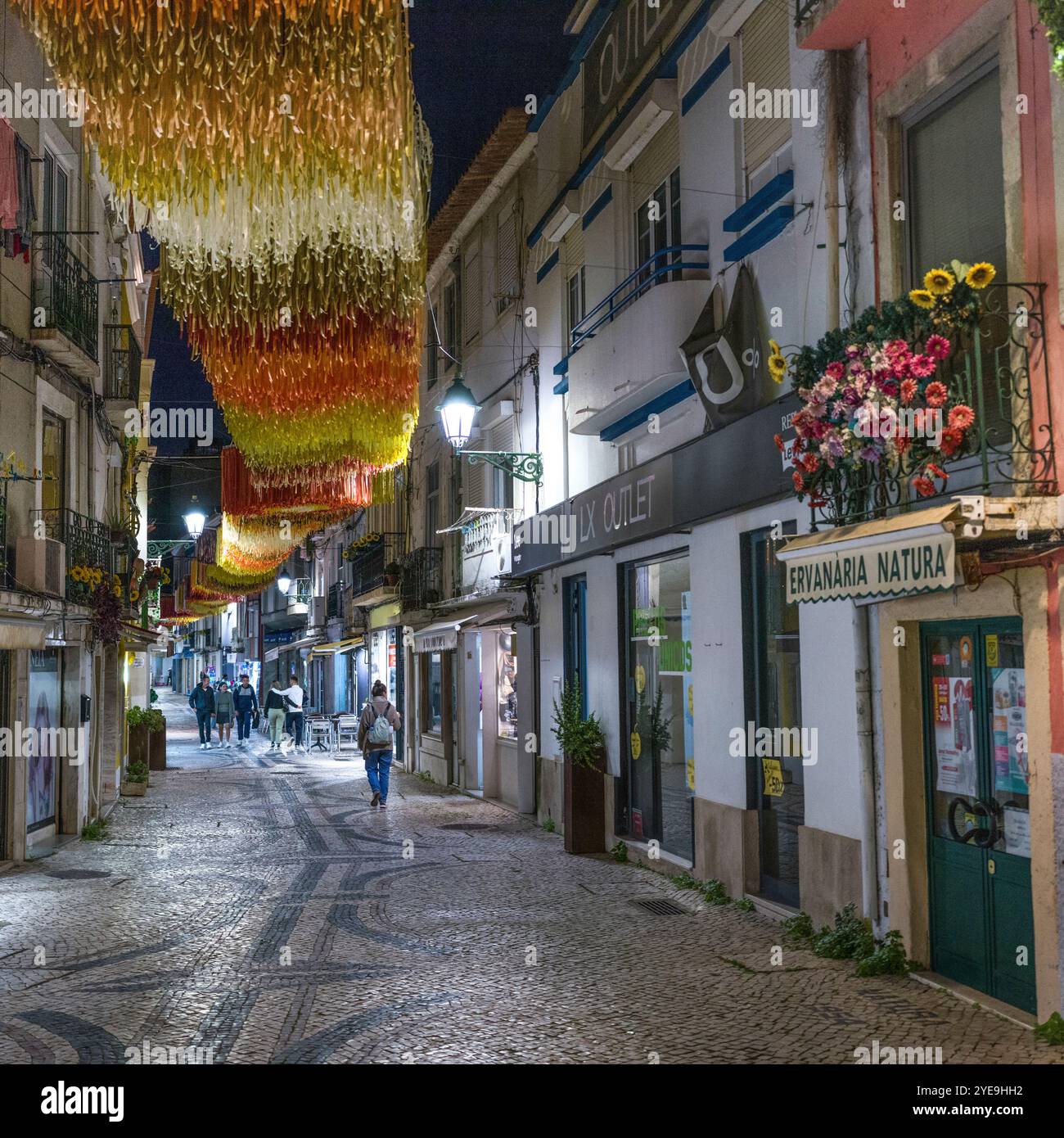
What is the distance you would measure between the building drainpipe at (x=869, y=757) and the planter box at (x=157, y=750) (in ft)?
69.0

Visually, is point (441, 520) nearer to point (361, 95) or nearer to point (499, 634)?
point (499, 634)

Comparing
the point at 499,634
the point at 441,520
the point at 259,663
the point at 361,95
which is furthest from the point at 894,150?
the point at 259,663

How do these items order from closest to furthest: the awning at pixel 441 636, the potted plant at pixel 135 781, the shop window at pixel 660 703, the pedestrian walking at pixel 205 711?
the shop window at pixel 660 703 → the awning at pixel 441 636 → the potted plant at pixel 135 781 → the pedestrian walking at pixel 205 711

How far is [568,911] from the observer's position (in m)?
11.3

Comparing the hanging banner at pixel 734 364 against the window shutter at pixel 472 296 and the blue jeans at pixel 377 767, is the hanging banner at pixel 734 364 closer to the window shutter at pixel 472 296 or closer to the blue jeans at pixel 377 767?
the blue jeans at pixel 377 767

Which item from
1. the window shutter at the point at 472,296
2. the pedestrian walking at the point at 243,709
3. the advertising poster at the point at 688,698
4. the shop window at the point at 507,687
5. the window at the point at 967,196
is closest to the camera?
the window at the point at 967,196

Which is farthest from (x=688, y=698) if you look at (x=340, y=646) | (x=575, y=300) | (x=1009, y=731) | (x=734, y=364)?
(x=340, y=646)

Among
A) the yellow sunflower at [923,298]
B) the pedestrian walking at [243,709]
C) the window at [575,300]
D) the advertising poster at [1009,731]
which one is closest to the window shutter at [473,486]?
the window at [575,300]

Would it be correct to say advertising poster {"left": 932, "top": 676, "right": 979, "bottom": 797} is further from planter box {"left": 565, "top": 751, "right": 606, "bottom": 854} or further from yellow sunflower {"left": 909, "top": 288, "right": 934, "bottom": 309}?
planter box {"left": 565, "top": 751, "right": 606, "bottom": 854}

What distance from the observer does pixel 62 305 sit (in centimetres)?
1529

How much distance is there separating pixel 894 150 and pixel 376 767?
44.1 feet

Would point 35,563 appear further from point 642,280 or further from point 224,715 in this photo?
point 224,715

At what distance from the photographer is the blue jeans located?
19.7 metres

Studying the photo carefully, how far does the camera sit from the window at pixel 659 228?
13.1m
